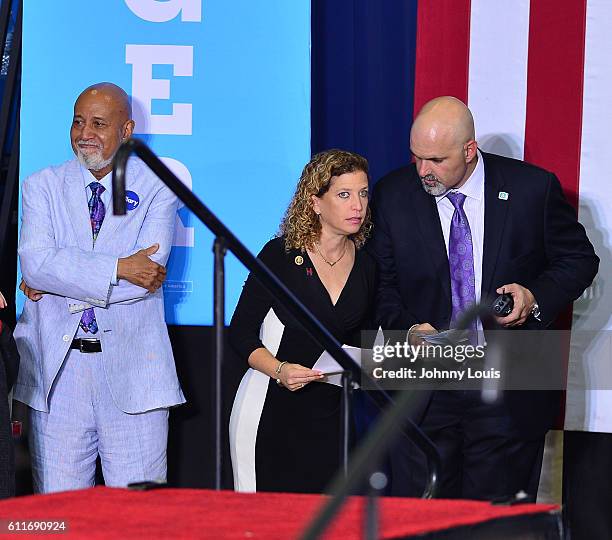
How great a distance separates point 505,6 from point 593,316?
122cm

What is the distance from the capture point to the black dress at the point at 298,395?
379cm

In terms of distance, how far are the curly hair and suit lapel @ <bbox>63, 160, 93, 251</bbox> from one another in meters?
0.69

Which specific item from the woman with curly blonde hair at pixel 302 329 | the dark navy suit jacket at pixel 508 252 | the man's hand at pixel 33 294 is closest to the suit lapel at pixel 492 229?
the dark navy suit jacket at pixel 508 252

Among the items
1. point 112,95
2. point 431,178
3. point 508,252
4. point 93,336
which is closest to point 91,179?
point 112,95

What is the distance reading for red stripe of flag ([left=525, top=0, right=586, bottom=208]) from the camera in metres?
4.24

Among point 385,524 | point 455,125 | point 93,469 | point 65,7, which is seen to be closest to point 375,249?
point 455,125

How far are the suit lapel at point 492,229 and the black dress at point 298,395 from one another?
43 centimetres

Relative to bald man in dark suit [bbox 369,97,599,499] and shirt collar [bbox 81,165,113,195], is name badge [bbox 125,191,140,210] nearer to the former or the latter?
shirt collar [bbox 81,165,113,195]

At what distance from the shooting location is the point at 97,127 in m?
3.97

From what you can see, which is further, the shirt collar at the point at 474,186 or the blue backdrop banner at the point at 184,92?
the blue backdrop banner at the point at 184,92

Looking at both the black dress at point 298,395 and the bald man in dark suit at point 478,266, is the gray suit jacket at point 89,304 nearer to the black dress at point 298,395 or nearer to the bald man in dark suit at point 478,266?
the black dress at point 298,395

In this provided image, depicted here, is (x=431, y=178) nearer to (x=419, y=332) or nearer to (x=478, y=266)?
(x=478, y=266)

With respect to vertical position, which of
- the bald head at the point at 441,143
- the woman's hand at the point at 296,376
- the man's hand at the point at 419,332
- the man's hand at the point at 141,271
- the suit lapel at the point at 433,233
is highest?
the bald head at the point at 441,143

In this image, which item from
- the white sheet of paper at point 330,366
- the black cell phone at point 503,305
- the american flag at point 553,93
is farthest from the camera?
the american flag at point 553,93
